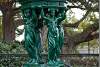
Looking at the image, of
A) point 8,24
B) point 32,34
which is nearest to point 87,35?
point 8,24

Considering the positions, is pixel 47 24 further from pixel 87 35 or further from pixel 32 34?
pixel 87 35

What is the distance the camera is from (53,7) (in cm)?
625

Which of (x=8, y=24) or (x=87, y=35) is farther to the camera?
(x=87, y=35)

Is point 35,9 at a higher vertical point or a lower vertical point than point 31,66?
higher

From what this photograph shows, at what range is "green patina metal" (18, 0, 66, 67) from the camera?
619 cm

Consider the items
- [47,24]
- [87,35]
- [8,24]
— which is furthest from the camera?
[87,35]

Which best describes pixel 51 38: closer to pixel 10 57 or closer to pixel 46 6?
pixel 46 6

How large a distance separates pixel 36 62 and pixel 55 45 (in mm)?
536

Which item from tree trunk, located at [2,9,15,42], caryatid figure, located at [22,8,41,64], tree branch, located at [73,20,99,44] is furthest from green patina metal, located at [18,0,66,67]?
tree branch, located at [73,20,99,44]

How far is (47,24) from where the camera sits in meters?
6.28

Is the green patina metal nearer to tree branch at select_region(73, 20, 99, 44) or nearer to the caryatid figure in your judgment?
the caryatid figure

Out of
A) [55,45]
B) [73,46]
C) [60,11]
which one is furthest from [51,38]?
[73,46]

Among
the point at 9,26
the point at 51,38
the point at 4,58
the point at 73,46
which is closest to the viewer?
the point at 51,38

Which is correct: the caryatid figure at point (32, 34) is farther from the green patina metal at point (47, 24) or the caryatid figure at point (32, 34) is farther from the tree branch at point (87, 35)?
the tree branch at point (87, 35)
